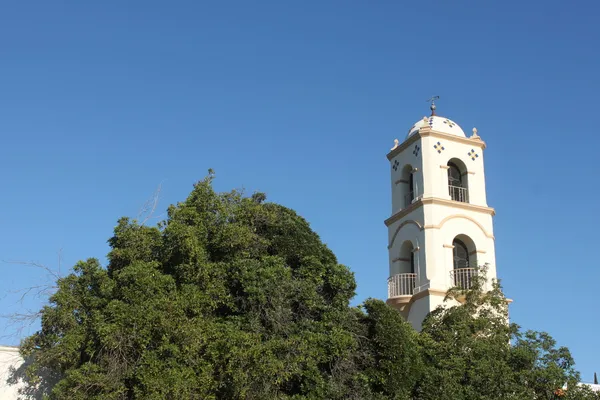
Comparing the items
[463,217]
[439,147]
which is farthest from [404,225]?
[439,147]

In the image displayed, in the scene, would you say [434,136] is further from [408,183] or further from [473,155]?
[408,183]

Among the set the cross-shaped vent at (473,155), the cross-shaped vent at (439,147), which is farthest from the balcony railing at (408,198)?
the cross-shaped vent at (473,155)

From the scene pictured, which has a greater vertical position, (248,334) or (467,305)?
(467,305)

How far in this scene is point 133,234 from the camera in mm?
17828

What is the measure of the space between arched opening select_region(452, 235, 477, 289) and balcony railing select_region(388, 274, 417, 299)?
1.47 metres

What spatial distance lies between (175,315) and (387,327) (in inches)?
211

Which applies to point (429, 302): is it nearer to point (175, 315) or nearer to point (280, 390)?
point (280, 390)

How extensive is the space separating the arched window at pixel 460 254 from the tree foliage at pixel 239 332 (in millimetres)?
5811

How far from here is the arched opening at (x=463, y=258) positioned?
24.8 metres

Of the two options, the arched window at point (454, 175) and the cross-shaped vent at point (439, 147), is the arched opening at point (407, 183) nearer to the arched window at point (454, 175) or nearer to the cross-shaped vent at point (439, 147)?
the cross-shaped vent at point (439, 147)

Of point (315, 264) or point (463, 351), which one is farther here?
point (463, 351)

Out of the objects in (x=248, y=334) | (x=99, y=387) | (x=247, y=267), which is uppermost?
(x=247, y=267)

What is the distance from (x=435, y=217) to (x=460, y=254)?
1855mm

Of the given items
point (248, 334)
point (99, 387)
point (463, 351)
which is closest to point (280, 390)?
point (248, 334)
